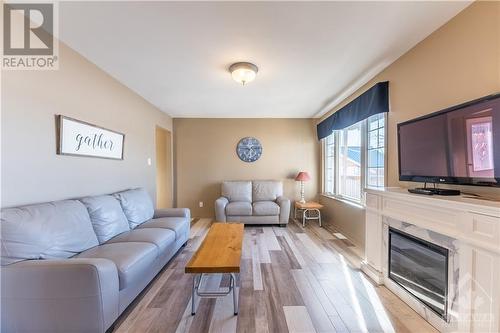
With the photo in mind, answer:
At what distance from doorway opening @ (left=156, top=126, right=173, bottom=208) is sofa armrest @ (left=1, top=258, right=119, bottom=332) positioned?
12.3ft

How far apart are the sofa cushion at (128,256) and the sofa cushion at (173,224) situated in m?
0.63

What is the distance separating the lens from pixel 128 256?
186 centimetres

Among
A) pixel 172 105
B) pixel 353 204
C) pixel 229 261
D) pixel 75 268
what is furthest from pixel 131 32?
pixel 353 204

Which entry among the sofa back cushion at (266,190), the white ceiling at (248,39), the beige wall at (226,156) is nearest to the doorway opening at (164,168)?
the beige wall at (226,156)

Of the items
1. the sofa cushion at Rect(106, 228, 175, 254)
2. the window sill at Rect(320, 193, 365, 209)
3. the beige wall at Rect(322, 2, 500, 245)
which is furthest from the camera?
the window sill at Rect(320, 193, 365, 209)

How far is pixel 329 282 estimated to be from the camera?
7.67ft

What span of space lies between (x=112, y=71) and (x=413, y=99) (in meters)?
3.42

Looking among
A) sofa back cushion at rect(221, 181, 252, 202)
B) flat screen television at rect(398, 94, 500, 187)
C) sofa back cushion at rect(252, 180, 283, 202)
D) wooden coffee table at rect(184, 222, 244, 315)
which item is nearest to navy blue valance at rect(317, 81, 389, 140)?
flat screen television at rect(398, 94, 500, 187)

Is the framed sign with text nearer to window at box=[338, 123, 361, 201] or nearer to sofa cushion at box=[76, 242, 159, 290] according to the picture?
sofa cushion at box=[76, 242, 159, 290]

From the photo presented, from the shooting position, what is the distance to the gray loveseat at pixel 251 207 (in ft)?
14.7

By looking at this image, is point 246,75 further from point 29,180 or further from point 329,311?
point 329,311

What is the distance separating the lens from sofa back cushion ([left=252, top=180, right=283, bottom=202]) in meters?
4.95

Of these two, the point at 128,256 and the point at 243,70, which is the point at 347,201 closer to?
the point at 243,70

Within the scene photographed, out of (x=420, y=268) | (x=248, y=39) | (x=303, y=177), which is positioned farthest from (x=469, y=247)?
(x=303, y=177)
